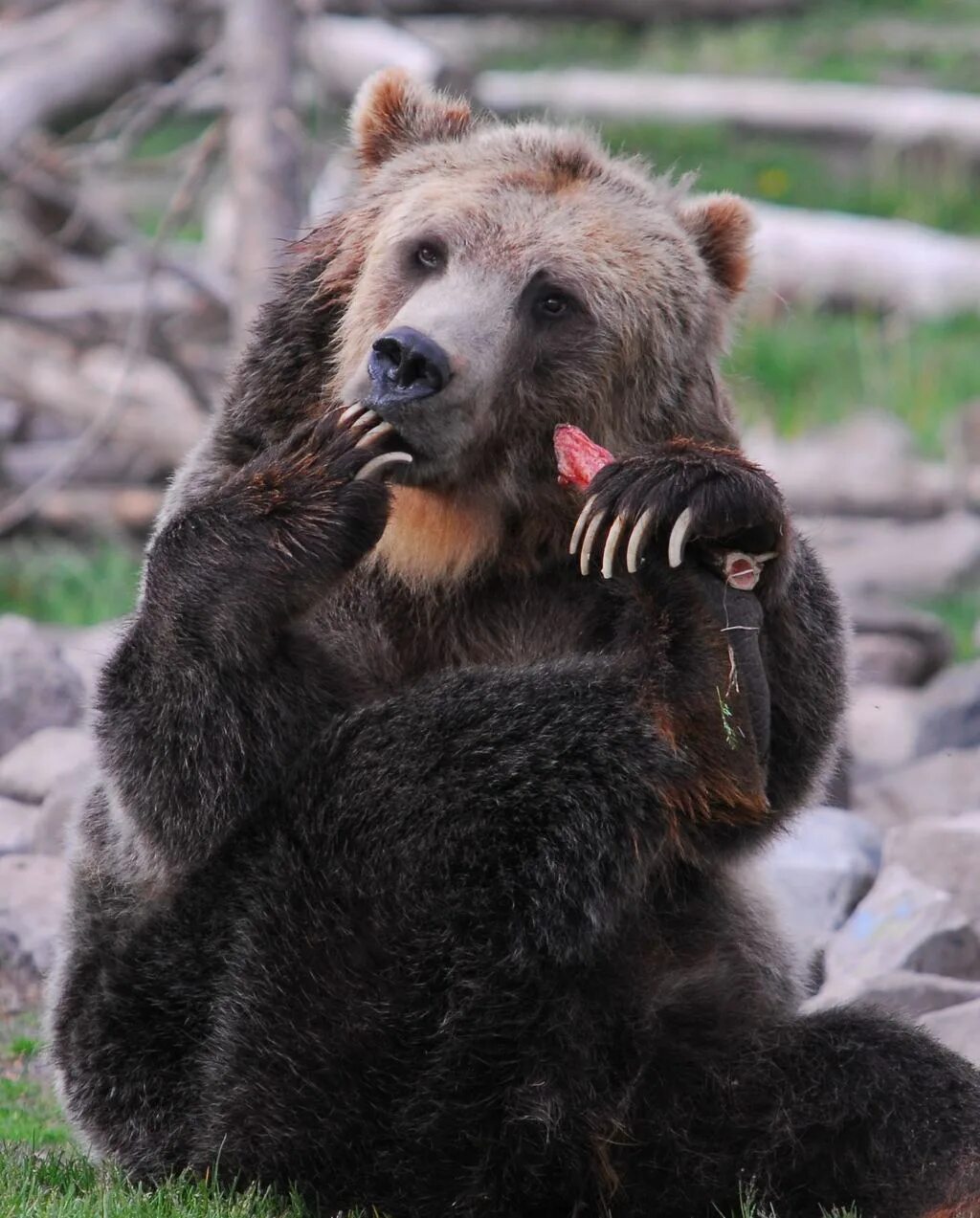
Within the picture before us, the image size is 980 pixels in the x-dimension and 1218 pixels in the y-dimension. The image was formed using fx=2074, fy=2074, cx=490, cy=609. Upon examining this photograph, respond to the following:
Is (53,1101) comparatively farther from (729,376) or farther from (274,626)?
(729,376)

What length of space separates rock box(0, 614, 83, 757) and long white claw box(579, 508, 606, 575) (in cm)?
377

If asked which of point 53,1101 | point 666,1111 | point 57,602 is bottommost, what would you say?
point 57,602

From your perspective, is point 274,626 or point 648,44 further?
point 648,44

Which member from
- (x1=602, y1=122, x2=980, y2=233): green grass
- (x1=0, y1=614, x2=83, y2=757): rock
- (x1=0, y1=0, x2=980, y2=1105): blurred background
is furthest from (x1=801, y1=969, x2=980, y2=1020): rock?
(x1=602, y1=122, x2=980, y2=233): green grass

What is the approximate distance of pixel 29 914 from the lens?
5750mm

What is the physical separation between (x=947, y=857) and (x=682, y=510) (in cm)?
257

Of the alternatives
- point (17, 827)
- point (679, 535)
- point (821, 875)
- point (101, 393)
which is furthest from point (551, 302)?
point (101, 393)

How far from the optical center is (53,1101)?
5.06 meters

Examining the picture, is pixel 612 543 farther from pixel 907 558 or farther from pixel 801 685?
pixel 907 558

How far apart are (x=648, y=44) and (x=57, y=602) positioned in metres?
11.4

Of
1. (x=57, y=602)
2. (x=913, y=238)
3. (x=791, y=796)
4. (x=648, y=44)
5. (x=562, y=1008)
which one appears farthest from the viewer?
(x=648, y=44)

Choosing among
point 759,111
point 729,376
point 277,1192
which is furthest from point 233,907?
point 759,111

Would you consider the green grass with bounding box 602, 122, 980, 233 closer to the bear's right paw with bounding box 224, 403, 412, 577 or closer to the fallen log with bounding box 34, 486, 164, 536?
the fallen log with bounding box 34, 486, 164, 536

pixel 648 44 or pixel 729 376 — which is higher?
pixel 729 376
